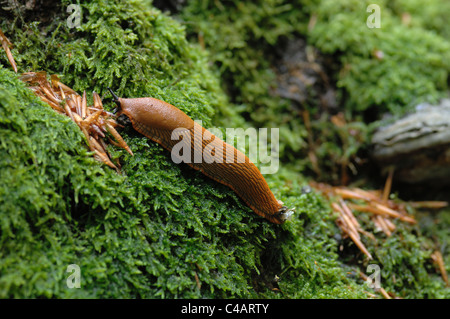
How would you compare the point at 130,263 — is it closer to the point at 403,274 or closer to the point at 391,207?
the point at 403,274

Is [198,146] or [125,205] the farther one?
[198,146]

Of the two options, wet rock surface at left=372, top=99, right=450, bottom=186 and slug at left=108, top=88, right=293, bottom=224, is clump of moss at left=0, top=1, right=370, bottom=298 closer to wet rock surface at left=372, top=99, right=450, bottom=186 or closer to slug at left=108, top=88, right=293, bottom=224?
slug at left=108, top=88, right=293, bottom=224

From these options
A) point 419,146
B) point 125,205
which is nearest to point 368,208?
point 419,146

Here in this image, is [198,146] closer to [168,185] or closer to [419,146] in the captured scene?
[168,185]

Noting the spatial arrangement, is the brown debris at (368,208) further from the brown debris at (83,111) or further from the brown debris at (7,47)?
the brown debris at (7,47)

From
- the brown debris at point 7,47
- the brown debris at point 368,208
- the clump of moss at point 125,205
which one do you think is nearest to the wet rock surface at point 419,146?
the brown debris at point 368,208
